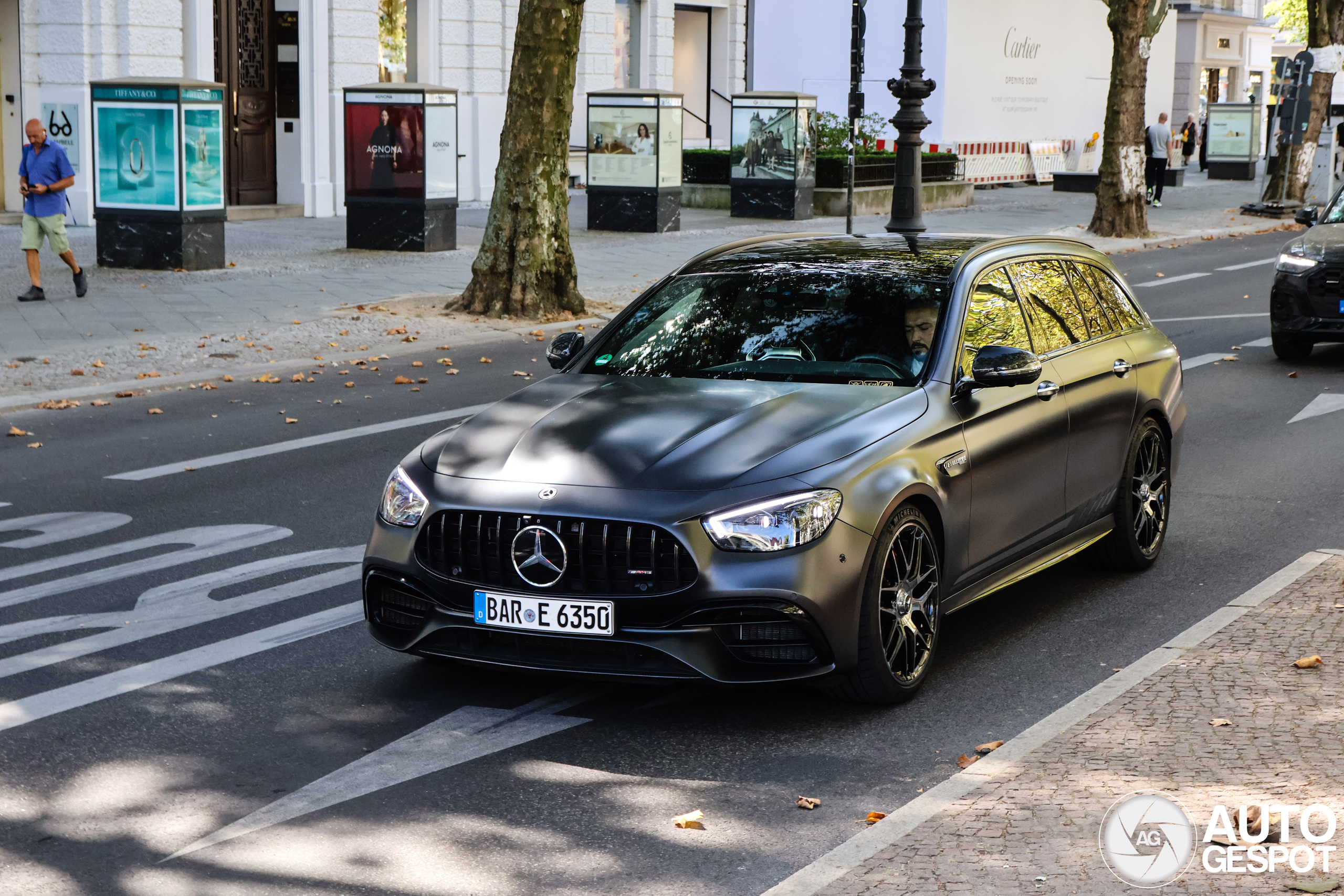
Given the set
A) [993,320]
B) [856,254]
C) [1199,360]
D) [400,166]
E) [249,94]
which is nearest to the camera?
[993,320]

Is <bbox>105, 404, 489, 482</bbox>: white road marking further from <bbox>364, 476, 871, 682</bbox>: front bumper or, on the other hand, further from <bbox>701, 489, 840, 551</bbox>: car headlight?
<bbox>701, 489, 840, 551</bbox>: car headlight

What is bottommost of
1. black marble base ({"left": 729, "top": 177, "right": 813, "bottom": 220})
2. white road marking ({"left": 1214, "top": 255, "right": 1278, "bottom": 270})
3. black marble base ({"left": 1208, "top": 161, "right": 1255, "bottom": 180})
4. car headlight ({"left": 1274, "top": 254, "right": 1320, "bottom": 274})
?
white road marking ({"left": 1214, "top": 255, "right": 1278, "bottom": 270})

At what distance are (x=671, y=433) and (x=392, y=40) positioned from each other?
2578cm

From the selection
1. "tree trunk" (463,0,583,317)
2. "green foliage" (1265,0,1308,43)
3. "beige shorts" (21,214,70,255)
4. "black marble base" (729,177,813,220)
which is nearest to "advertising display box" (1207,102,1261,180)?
"black marble base" (729,177,813,220)

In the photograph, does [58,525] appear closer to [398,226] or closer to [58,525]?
[58,525]

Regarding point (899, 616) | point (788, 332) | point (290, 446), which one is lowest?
point (290, 446)

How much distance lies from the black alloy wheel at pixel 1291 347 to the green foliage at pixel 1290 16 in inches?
2359

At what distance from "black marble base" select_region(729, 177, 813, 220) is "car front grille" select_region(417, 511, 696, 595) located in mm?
23952

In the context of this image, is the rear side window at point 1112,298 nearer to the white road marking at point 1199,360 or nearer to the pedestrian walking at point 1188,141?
the white road marking at point 1199,360

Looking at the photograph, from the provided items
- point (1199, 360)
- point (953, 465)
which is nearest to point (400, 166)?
point (1199, 360)

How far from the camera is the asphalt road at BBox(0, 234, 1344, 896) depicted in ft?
14.7

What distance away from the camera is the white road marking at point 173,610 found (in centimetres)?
630

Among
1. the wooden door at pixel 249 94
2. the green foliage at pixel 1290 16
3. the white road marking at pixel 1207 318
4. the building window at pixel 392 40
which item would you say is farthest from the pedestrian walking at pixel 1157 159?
the green foliage at pixel 1290 16

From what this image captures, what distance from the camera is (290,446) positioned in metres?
10.4
